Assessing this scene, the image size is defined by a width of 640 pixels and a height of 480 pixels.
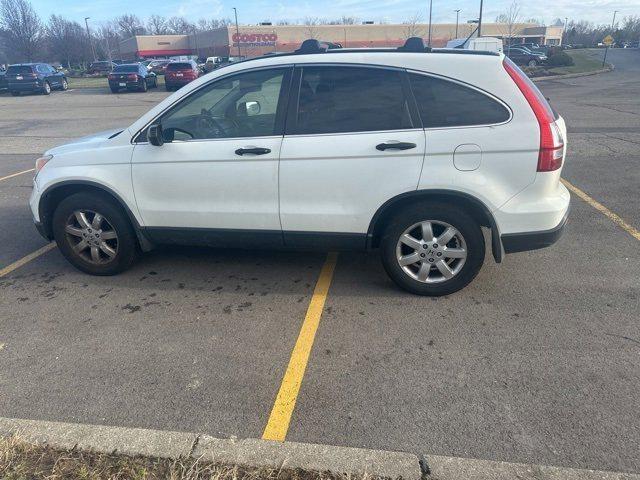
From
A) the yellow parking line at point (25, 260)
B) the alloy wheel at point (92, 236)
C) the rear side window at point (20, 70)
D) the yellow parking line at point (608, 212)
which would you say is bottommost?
the yellow parking line at point (608, 212)

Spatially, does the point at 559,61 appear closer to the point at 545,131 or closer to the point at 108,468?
the point at 545,131

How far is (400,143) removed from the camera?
12.3ft

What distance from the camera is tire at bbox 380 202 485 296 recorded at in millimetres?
3887

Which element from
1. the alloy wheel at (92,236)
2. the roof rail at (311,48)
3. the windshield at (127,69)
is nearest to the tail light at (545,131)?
the roof rail at (311,48)

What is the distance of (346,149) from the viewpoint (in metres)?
3.84

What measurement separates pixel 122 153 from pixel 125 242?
0.80 m

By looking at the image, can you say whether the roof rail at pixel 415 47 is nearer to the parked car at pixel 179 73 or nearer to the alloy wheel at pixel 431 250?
the alloy wheel at pixel 431 250

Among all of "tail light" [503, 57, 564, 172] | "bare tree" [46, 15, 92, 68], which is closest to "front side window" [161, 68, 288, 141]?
"tail light" [503, 57, 564, 172]

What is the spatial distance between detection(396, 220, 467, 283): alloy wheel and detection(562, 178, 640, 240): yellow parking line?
2554 mm

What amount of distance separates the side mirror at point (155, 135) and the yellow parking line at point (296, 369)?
5.88ft

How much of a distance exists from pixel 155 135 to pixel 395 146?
193 centimetres

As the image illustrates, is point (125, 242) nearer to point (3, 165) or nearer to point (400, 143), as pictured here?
point (400, 143)

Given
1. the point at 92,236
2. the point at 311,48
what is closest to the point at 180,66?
the point at 92,236

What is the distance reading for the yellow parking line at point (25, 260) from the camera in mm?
4902
